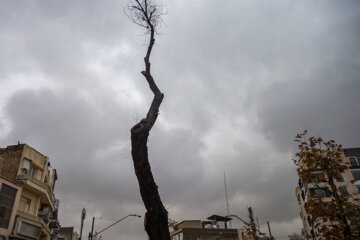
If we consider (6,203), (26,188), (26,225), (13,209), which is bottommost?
(26,225)

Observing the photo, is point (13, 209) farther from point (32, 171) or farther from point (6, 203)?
point (32, 171)

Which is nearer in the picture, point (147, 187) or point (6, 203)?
point (147, 187)

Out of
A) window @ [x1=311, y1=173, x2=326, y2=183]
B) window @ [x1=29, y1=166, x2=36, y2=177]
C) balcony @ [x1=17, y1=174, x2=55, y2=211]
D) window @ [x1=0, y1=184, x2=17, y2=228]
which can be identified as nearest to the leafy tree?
window @ [x1=311, y1=173, x2=326, y2=183]

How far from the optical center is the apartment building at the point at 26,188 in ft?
71.0

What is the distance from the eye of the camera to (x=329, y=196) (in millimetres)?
9852

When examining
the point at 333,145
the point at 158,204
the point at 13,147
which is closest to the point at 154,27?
the point at 158,204

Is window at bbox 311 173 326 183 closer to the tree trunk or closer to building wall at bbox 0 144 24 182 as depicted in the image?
the tree trunk

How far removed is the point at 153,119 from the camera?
5609 mm

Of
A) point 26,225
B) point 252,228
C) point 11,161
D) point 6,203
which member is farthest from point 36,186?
point 252,228

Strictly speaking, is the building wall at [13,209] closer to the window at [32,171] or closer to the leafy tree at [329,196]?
the window at [32,171]

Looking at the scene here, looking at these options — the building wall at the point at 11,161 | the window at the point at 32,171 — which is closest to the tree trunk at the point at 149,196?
the building wall at the point at 11,161

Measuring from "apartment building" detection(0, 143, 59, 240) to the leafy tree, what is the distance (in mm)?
20901

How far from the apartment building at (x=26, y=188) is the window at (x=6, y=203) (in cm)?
41

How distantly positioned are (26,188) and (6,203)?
428 centimetres
